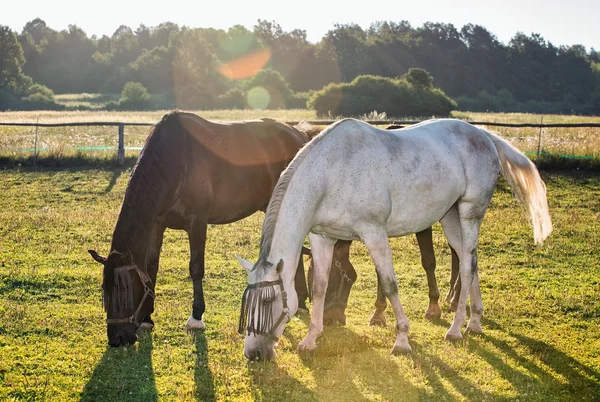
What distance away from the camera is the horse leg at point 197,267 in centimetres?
672

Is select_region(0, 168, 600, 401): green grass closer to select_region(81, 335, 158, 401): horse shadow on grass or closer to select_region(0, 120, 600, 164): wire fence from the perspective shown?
select_region(81, 335, 158, 401): horse shadow on grass

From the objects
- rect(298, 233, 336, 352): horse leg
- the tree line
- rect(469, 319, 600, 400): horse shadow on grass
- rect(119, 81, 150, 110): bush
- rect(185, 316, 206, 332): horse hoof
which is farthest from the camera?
the tree line

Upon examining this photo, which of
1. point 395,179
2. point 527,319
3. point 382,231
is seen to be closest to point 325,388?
point 382,231

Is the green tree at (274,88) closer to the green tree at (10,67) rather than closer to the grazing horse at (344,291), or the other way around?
the green tree at (10,67)

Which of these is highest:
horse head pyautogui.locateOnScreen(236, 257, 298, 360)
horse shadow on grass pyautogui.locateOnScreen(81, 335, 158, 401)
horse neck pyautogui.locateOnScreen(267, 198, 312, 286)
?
horse neck pyautogui.locateOnScreen(267, 198, 312, 286)

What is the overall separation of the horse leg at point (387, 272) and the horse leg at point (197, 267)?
190cm

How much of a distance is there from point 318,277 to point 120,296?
1.89m

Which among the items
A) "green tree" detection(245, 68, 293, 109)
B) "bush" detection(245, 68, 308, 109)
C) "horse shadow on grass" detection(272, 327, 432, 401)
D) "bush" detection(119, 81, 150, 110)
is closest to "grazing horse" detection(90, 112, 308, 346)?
"horse shadow on grass" detection(272, 327, 432, 401)

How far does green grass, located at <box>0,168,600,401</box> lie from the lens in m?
5.28

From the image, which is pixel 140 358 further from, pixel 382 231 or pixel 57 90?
pixel 57 90

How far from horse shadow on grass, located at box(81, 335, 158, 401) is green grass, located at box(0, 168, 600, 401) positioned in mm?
13

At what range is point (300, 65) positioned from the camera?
8038 centimetres

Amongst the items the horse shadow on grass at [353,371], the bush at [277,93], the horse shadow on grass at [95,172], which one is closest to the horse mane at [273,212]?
the horse shadow on grass at [353,371]

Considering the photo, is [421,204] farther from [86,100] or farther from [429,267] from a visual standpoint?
[86,100]
